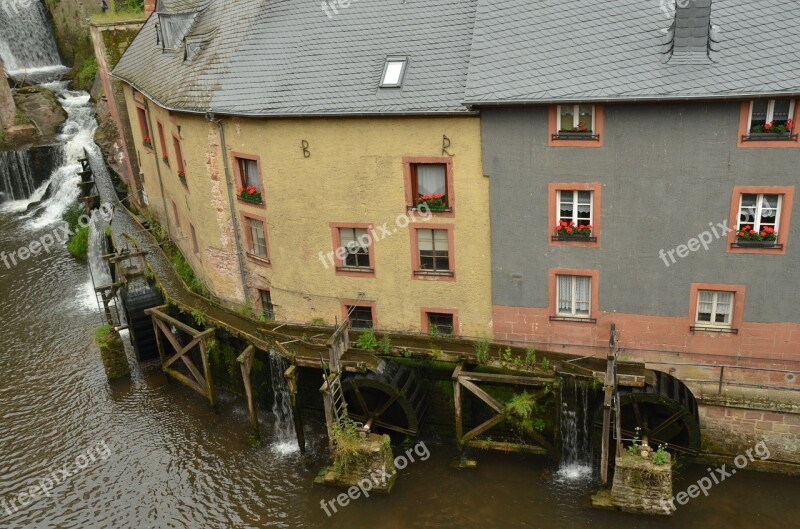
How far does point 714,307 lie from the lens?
19891mm

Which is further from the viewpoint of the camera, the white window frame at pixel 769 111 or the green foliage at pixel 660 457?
the green foliage at pixel 660 457

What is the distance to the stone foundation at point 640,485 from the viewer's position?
18.6 metres

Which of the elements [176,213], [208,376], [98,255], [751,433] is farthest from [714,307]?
[98,255]

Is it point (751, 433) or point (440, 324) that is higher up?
point (440, 324)

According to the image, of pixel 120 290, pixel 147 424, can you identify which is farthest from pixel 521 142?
pixel 120 290

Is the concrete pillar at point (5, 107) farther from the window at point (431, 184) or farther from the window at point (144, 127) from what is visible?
the window at point (431, 184)

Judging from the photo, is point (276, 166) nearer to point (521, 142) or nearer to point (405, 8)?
point (405, 8)

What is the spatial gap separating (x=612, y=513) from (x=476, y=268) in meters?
7.30

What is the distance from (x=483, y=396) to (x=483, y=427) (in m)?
1.01

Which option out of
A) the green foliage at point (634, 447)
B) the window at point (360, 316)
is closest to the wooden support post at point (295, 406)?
the window at point (360, 316)

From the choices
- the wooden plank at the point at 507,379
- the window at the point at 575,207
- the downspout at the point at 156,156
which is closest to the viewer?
the window at the point at 575,207

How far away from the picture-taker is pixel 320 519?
20125 mm

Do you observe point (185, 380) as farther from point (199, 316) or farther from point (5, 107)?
point (5, 107)

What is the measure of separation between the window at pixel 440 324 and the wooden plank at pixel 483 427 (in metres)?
2.94
